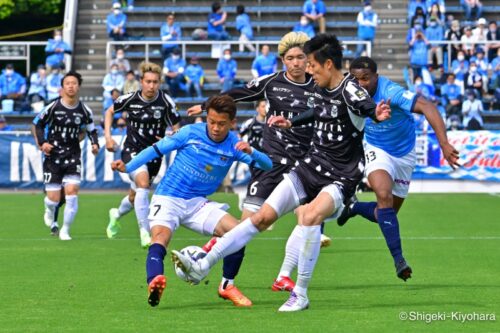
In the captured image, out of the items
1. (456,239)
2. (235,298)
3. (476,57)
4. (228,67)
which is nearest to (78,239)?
(456,239)

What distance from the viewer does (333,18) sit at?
38.4 metres

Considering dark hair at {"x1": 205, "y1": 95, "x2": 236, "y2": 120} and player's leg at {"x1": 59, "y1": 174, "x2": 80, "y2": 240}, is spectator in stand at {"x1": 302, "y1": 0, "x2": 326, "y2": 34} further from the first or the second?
dark hair at {"x1": 205, "y1": 95, "x2": 236, "y2": 120}

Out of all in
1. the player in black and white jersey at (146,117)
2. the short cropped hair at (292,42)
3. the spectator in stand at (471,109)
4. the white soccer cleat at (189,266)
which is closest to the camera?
the white soccer cleat at (189,266)

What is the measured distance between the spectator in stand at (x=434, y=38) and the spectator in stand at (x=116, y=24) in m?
9.26

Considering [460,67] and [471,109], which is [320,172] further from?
[460,67]

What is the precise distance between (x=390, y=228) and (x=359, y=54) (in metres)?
24.1

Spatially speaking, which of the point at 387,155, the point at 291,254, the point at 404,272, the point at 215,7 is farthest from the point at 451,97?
the point at 404,272

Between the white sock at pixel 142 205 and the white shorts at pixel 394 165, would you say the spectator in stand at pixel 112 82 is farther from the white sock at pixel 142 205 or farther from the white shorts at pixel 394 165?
the white shorts at pixel 394 165

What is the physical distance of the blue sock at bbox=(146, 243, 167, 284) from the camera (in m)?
9.61

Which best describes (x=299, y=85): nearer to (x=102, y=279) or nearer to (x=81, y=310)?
(x=102, y=279)

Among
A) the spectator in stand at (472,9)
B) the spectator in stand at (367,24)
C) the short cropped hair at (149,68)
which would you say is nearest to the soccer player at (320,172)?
the short cropped hair at (149,68)

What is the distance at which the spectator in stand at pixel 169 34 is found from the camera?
35500 millimetres

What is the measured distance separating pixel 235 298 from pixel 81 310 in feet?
4.25

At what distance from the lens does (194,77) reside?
34.7 m
